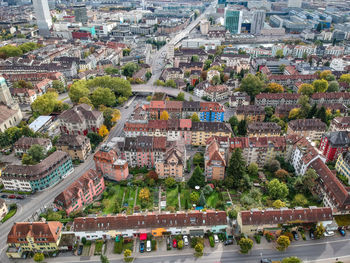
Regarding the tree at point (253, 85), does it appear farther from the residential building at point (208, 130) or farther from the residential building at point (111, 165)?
the residential building at point (111, 165)

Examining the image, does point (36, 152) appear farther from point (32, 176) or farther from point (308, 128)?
point (308, 128)

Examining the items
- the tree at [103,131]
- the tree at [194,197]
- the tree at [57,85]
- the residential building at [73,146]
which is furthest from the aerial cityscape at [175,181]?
the tree at [57,85]

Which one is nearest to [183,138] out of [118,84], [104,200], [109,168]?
[109,168]

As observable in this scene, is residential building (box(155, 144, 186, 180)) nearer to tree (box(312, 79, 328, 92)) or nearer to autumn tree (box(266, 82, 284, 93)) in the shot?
autumn tree (box(266, 82, 284, 93))

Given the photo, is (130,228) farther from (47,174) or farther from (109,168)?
(47,174)

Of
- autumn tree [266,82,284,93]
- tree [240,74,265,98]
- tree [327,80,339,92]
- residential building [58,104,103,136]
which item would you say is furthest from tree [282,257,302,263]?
tree [327,80,339,92]
